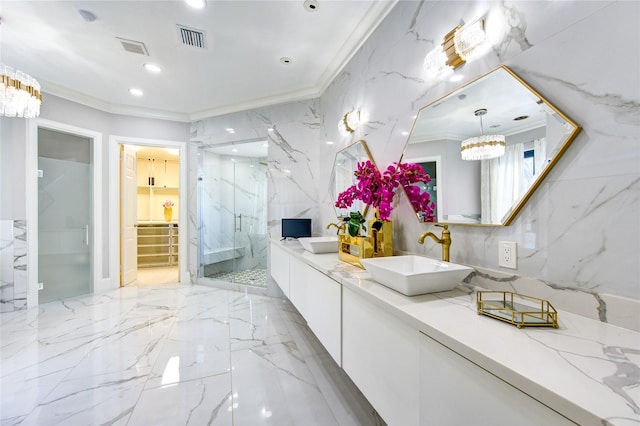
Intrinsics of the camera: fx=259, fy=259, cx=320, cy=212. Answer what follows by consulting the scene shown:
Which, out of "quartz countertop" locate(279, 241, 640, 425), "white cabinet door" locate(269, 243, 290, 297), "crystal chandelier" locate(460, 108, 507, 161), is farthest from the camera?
"white cabinet door" locate(269, 243, 290, 297)

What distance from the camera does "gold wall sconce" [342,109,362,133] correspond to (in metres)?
2.33

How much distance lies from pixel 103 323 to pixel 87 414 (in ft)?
4.99

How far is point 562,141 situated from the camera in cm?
91

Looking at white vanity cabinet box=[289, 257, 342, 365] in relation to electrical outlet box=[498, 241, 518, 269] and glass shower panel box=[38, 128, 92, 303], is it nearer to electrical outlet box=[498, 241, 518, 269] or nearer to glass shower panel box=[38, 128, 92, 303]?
electrical outlet box=[498, 241, 518, 269]

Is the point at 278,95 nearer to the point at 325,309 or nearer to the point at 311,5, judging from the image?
the point at 311,5

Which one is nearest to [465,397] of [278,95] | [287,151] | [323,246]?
[323,246]

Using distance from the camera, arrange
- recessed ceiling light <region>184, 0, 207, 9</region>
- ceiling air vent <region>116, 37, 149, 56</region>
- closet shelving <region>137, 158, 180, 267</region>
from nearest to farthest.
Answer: recessed ceiling light <region>184, 0, 207, 9</region> → ceiling air vent <region>116, 37, 149, 56</region> → closet shelving <region>137, 158, 180, 267</region>

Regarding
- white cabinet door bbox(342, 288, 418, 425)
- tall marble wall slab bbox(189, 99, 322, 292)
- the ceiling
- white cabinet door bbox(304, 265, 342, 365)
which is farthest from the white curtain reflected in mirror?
tall marble wall slab bbox(189, 99, 322, 292)

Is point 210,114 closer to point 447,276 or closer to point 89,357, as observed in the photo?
point 89,357

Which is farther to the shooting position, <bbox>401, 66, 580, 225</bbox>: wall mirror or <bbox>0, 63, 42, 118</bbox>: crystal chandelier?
<bbox>0, 63, 42, 118</bbox>: crystal chandelier

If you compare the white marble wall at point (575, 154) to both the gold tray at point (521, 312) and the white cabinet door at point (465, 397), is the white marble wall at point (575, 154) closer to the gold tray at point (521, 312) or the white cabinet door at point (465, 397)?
the gold tray at point (521, 312)

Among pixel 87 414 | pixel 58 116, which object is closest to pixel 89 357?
pixel 87 414

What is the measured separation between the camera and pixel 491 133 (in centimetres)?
119

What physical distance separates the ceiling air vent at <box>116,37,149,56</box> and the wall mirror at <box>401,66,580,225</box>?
2680mm
